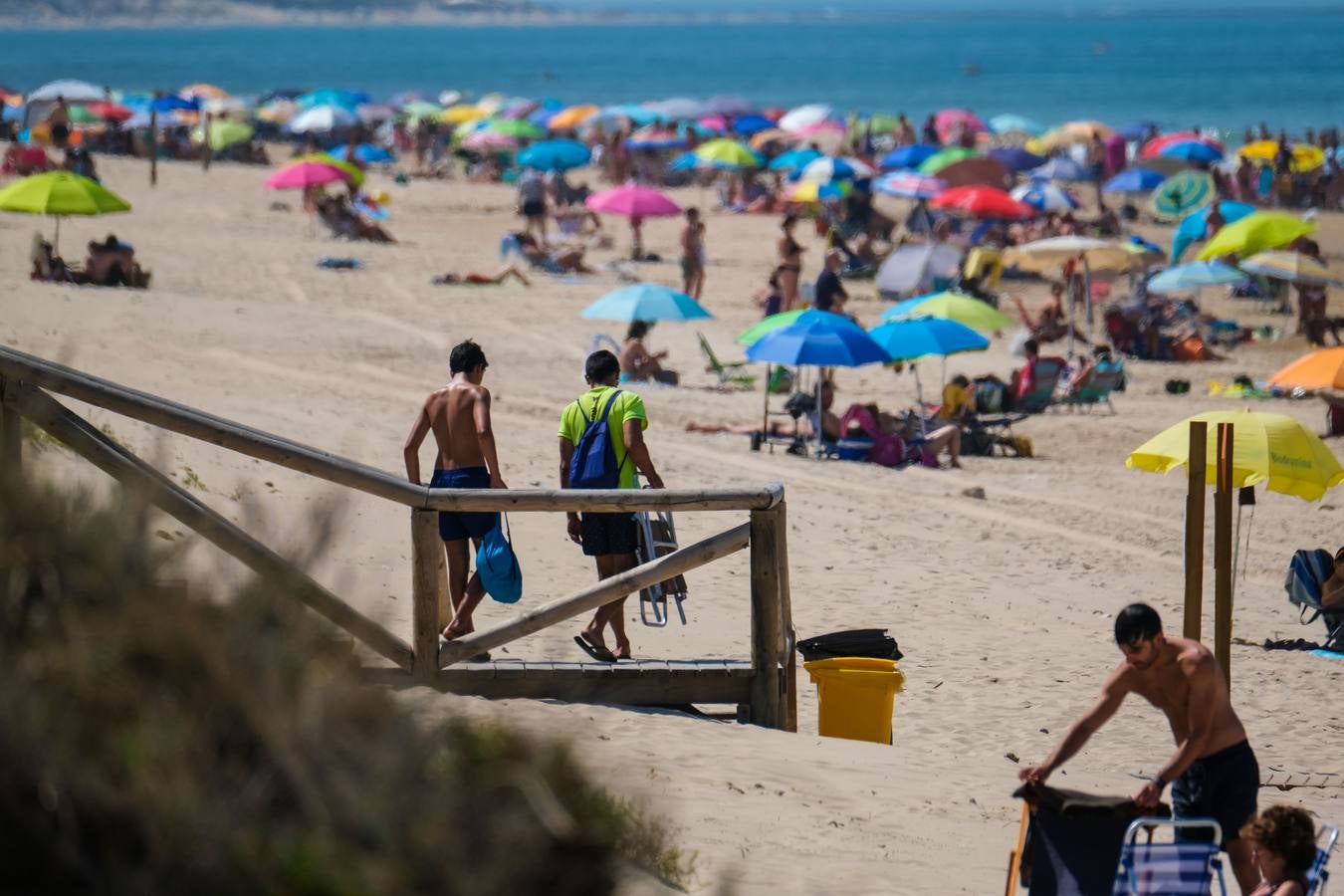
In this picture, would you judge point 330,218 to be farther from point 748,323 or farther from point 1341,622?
point 1341,622

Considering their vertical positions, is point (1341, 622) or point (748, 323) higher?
point (748, 323)

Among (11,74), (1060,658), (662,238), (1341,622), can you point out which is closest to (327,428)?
(1060,658)

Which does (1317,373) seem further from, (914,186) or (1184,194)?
(1184,194)

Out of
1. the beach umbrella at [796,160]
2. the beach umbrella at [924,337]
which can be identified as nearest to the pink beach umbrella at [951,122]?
the beach umbrella at [796,160]

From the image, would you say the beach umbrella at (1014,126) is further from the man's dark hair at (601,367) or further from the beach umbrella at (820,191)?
the man's dark hair at (601,367)

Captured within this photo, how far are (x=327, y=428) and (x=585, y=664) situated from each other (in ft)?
18.3

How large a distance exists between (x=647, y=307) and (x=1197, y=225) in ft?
32.8

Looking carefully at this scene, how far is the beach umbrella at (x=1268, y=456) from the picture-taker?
848cm

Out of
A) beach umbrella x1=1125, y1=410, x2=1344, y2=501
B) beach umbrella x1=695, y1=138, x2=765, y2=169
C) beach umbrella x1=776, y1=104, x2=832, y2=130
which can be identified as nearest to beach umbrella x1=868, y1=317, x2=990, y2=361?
beach umbrella x1=1125, y1=410, x2=1344, y2=501

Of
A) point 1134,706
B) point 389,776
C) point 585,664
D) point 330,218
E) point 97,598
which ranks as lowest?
point 1134,706

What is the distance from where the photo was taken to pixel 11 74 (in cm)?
8894

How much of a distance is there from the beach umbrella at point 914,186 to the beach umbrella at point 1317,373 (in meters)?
13.7

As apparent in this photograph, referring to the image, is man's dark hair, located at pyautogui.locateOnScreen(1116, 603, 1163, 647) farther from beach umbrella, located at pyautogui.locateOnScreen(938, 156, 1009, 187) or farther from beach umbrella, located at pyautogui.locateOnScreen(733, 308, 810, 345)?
beach umbrella, located at pyautogui.locateOnScreen(938, 156, 1009, 187)

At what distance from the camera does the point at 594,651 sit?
662cm
